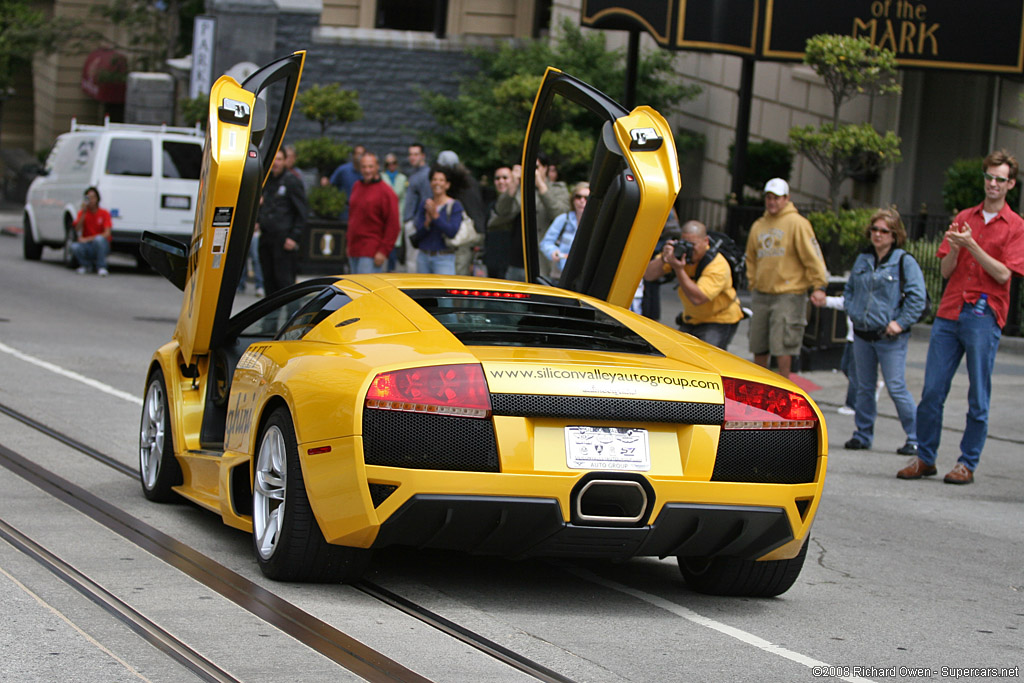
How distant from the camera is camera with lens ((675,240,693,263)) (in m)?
10.0

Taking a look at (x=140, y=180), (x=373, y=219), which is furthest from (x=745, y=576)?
(x=140, y=180)

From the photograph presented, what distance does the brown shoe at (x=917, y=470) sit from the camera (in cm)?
926

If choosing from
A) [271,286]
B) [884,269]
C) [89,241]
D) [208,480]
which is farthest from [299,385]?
[89,241]

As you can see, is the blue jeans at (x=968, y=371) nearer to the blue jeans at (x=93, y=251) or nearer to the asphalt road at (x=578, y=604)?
the asphalt road at (x=578, y=604)

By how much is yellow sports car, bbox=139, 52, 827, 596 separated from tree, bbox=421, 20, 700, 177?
726 inches

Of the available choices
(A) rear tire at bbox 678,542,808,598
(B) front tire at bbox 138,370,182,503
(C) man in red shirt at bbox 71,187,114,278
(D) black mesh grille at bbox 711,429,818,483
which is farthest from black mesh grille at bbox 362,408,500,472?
(C) man in red shirt at bbox 71,187,114,278

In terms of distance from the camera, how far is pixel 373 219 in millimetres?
14234

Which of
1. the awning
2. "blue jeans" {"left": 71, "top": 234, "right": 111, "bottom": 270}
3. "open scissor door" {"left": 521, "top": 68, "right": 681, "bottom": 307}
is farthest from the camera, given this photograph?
the awning

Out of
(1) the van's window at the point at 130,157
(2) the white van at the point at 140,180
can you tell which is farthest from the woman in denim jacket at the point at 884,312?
(1) the van's window at the point at 130,157

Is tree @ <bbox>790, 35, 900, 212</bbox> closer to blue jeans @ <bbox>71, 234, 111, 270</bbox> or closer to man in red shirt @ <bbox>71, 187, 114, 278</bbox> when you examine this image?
man in red shirt @ <bbox>71, 187, 114, 278</bbox>

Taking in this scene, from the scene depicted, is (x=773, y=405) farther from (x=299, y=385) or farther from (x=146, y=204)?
(x=146, y=204)

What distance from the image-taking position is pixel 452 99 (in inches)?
1187

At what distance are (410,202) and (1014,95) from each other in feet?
28.7

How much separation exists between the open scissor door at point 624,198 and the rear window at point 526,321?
44.6 inches
